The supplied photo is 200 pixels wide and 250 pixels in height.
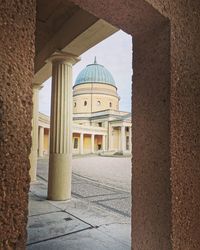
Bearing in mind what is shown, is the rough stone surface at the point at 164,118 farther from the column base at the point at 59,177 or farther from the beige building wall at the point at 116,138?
the beige building wall at the point at 116,138

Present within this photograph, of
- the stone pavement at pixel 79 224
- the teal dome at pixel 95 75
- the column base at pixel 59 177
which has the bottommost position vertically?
the stone pavement at pixel 79 224

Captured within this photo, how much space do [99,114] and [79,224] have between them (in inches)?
1714

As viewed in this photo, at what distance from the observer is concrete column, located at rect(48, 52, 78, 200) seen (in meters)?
6.07

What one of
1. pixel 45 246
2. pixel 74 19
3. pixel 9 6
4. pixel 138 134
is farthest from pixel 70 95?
pixel 9 6

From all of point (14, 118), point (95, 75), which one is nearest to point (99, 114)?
point (95, 75)

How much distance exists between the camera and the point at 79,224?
13.1ft

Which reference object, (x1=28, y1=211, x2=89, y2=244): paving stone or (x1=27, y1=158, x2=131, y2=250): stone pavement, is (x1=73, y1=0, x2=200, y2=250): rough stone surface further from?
(x1=28, y1=211, x2=89, y2=244): paving stone

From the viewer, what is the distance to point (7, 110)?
0.93 m

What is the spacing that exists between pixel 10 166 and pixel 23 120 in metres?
0.19

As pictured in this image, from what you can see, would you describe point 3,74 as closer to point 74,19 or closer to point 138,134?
point 138,134

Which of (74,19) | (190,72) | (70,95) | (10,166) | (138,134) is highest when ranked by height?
(74,19)

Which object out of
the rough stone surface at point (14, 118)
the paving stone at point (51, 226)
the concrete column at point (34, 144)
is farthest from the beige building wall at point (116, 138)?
the rough stone surface at point (14, 118)

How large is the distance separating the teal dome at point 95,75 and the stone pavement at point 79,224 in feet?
145

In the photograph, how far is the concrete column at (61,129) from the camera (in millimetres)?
6070
